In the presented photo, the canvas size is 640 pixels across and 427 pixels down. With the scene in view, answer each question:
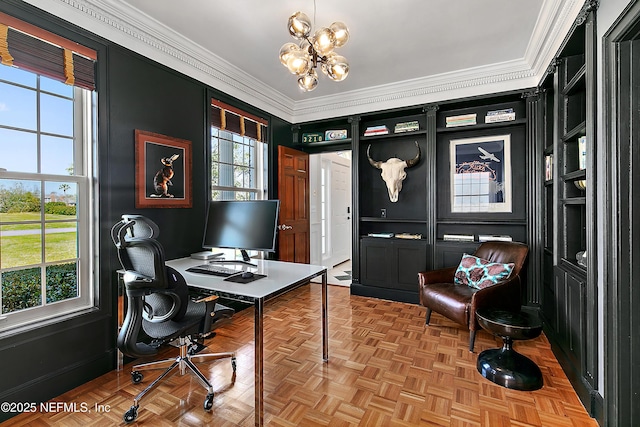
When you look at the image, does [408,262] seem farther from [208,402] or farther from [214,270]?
[208,402]

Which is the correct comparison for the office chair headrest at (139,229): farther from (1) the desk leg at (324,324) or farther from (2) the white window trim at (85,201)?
(1) the desk leg at (324,324)

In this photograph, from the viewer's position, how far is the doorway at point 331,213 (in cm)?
508

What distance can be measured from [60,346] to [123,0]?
101 inches

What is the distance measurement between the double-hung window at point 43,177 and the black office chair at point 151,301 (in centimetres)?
73

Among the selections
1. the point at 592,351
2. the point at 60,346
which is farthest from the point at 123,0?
the point at 592,351

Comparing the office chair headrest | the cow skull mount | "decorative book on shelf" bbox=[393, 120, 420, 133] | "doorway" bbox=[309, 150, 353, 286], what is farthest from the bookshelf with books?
the office chair headrest

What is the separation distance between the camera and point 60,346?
206cm

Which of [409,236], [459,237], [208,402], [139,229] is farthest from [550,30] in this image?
[208,402]

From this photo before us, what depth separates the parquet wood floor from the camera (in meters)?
1.77

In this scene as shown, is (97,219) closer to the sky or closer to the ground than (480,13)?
closer to the ground

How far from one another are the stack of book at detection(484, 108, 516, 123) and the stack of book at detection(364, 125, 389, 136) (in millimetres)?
1234

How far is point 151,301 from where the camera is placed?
1.84 meters

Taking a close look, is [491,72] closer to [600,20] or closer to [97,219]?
[600,20]

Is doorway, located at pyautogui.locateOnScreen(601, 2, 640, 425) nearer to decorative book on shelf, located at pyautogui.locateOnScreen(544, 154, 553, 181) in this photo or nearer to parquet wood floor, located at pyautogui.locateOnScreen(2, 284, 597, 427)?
parquet wood floor, located at pyautogui.locateOnScreen(2, 284, 597, 427)
